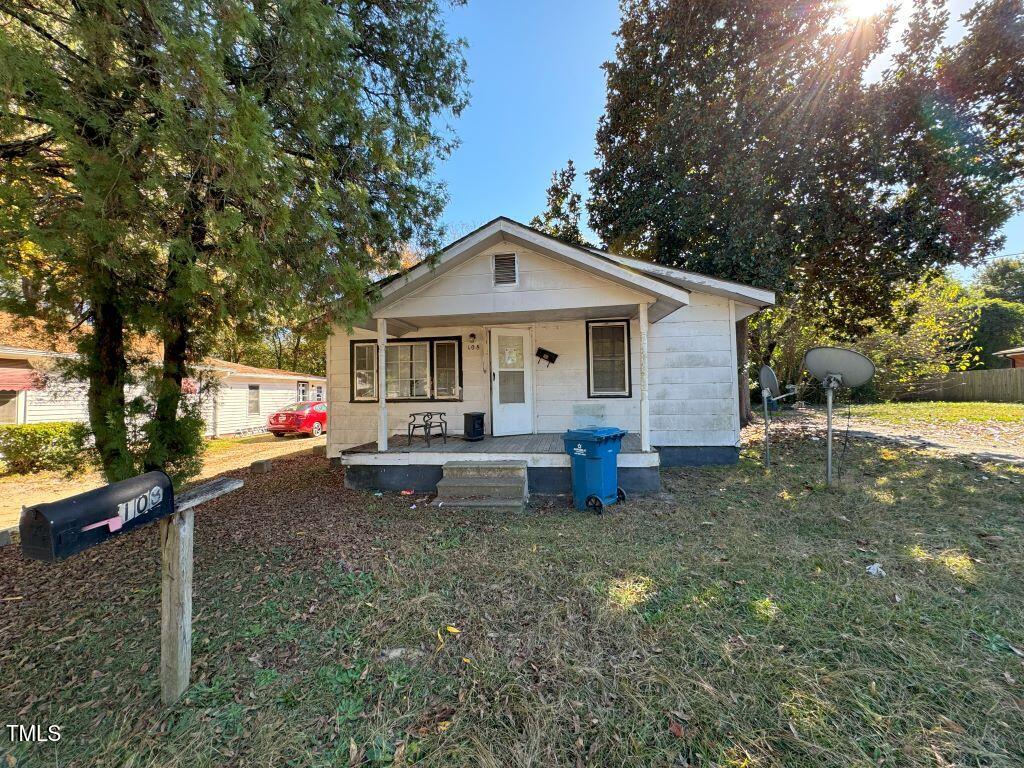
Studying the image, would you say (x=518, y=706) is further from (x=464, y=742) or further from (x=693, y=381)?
(x=693, y=381)

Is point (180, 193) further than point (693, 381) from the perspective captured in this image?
No

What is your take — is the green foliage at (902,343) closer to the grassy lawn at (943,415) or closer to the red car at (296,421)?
the grassy lawn at (943,415)

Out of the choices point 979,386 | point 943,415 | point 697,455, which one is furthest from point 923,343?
point 697,455

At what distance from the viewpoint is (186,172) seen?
2.92 meters

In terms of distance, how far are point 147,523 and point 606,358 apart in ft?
22.4

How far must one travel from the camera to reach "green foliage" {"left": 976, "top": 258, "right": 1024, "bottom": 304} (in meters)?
29.2

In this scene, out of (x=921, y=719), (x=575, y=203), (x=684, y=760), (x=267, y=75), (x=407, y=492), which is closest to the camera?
(x=684, y=760)

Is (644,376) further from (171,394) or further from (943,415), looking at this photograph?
(943,415)

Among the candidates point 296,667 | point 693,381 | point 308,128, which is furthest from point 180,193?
point 693,381

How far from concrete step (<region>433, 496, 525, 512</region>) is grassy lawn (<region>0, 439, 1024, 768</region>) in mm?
543

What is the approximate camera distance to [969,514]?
459cm

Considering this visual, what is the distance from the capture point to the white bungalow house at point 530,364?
18.9ft

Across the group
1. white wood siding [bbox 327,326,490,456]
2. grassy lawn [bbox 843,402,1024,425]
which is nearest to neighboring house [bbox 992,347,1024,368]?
grassy lawn [bbox 843,402,1024,425]

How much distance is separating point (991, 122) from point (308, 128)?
12967 millimetres
